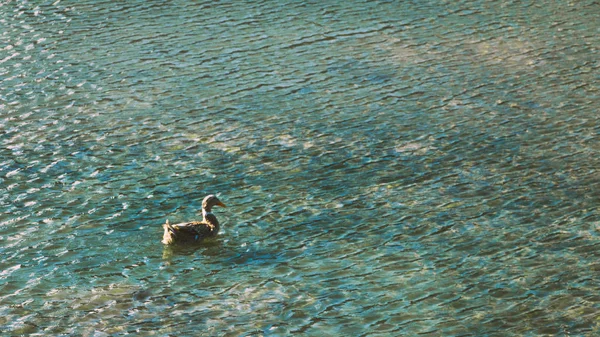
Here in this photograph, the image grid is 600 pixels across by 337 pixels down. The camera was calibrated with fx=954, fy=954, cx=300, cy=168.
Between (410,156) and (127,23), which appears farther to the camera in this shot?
(127,23)

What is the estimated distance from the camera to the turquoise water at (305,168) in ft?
41.6

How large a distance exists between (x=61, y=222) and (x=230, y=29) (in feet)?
39.3

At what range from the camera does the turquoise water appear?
1269 centimetres

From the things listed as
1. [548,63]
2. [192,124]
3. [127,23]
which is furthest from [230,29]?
[548,63]

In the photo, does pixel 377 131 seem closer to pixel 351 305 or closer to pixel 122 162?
pixel 122 162

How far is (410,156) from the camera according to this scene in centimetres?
1772

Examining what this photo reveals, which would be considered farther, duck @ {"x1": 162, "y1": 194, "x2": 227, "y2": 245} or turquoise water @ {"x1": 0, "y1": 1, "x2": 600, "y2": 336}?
duck @ {"x1": 162, "y1": 194, "x2": 227, "y2": 245}

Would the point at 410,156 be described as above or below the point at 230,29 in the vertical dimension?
below

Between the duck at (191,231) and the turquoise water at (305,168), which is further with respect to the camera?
the duck at (191,231)

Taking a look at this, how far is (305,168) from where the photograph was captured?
17344mm

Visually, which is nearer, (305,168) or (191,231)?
(191,231)

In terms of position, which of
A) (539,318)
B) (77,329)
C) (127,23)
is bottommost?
(539,318)

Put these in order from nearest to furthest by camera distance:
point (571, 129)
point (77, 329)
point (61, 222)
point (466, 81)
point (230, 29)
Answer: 1. point (77, 329)
2. point (61, 222)
3. point (571, 129)
4. point (466, 81)
5. point (230, 29)

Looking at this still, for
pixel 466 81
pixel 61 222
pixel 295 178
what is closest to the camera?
pixel 61 222
